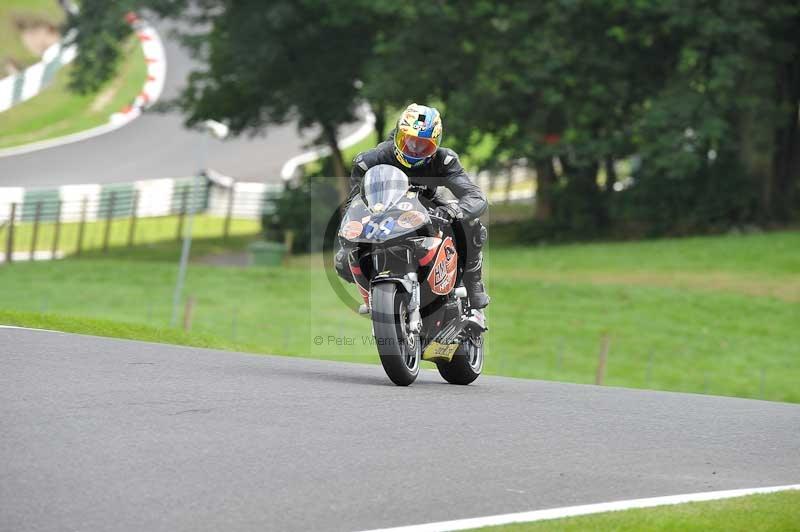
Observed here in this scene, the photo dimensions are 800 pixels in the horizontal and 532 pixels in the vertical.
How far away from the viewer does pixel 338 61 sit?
140 feet

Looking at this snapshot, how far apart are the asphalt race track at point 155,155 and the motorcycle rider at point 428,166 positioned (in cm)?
3533

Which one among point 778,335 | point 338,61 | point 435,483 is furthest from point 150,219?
point 435,483

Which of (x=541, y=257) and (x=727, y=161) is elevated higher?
(x=727, y=161)

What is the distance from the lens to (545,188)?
43.0m

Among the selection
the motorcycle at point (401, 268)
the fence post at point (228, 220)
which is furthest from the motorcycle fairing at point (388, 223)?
the fence post at point (228, 220)

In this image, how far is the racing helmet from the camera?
11.0 meters

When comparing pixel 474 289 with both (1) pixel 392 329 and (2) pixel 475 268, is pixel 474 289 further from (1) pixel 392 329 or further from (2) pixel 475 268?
(1) pixel 392 329

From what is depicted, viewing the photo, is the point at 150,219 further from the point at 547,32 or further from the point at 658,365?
the point at 658,365

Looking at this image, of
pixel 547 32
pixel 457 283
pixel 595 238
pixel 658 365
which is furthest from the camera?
pixel 595 238

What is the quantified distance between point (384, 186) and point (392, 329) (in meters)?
1.12

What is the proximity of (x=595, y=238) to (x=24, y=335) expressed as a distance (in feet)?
102

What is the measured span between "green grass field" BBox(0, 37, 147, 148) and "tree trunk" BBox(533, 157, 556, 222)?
18016mm

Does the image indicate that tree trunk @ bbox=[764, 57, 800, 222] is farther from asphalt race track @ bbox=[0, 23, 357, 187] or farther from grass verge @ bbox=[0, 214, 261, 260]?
grass verge @ bbox=[0, 214, 261, 260]

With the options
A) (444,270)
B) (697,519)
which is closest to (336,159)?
(444,270)
